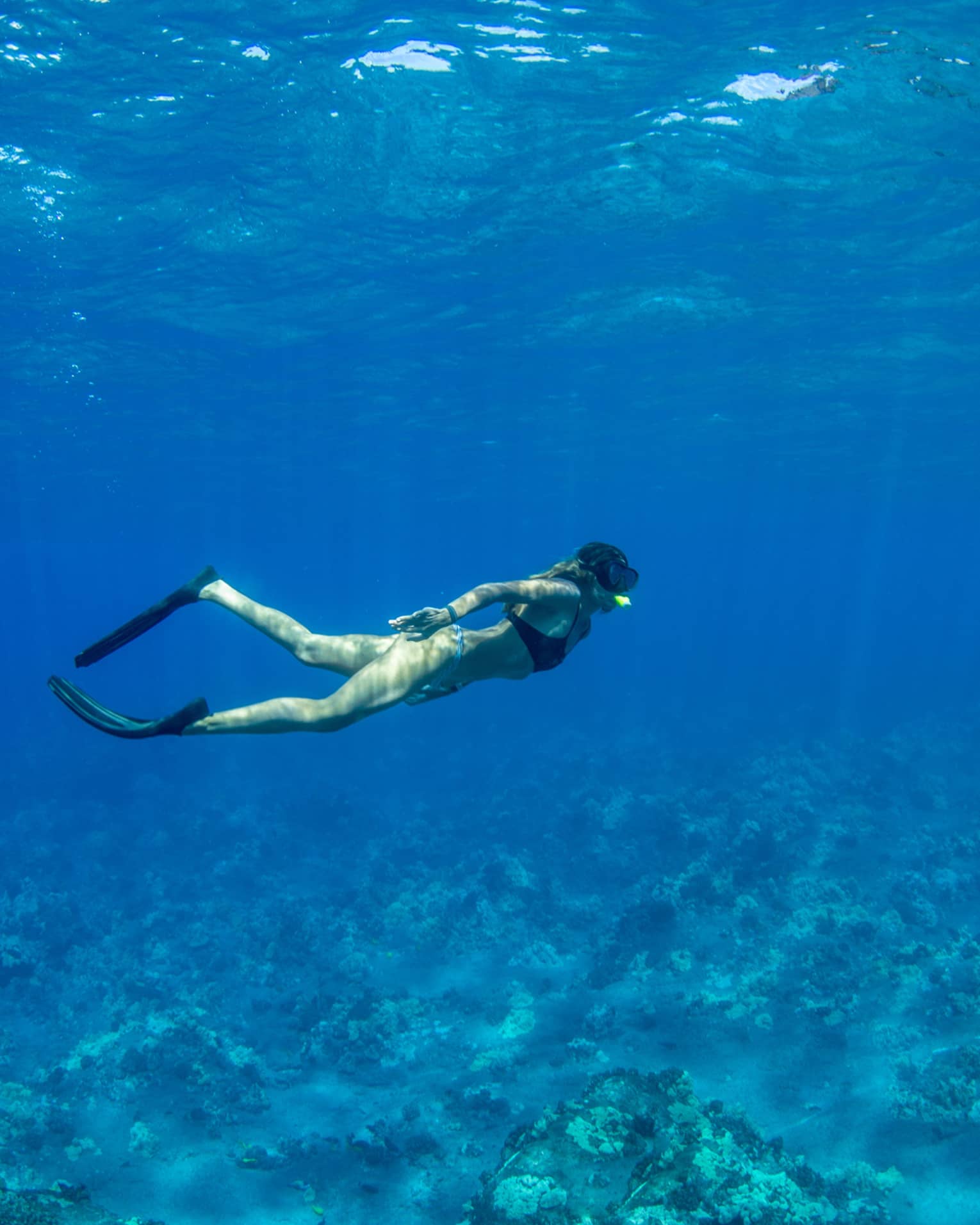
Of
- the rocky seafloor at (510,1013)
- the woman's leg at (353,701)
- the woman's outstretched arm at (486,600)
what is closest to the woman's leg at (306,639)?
the woman's leg at (353,701)

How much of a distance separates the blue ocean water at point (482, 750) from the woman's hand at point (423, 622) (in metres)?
5.21

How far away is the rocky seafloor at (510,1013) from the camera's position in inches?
318

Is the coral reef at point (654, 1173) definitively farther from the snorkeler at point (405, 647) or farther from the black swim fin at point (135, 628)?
the black swim fin at point (135, 628)

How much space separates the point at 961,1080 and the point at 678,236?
15.9 m

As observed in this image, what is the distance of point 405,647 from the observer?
20.2 ft

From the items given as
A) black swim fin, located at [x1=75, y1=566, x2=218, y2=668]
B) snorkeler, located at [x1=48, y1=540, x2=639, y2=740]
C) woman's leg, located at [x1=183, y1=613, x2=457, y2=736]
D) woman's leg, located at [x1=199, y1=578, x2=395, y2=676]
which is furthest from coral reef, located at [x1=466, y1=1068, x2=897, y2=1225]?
black swim fin, located at [x1=75, y1=566, x2=218, y2=668]

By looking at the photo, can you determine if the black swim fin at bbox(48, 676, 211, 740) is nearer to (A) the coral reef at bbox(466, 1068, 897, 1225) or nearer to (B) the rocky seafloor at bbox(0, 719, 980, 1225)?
(B) the rocky seafloor at bbox(0, 719, 980, 1225)

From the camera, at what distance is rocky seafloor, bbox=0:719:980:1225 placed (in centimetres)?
807

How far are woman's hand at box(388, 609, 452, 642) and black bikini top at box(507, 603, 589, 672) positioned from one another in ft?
3.50

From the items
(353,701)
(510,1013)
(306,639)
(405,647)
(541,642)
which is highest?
(306,639)

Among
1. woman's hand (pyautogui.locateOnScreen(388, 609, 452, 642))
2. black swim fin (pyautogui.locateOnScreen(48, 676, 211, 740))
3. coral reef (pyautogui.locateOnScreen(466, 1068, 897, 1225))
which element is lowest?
coral reef (pyautogui.locateOnScreen(466, 1068, 897, 1225))

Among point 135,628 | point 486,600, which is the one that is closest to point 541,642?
point 486,600

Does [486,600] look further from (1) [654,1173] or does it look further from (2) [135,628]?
(1) [654,1173]

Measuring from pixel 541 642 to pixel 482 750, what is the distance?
25343 millimetres
